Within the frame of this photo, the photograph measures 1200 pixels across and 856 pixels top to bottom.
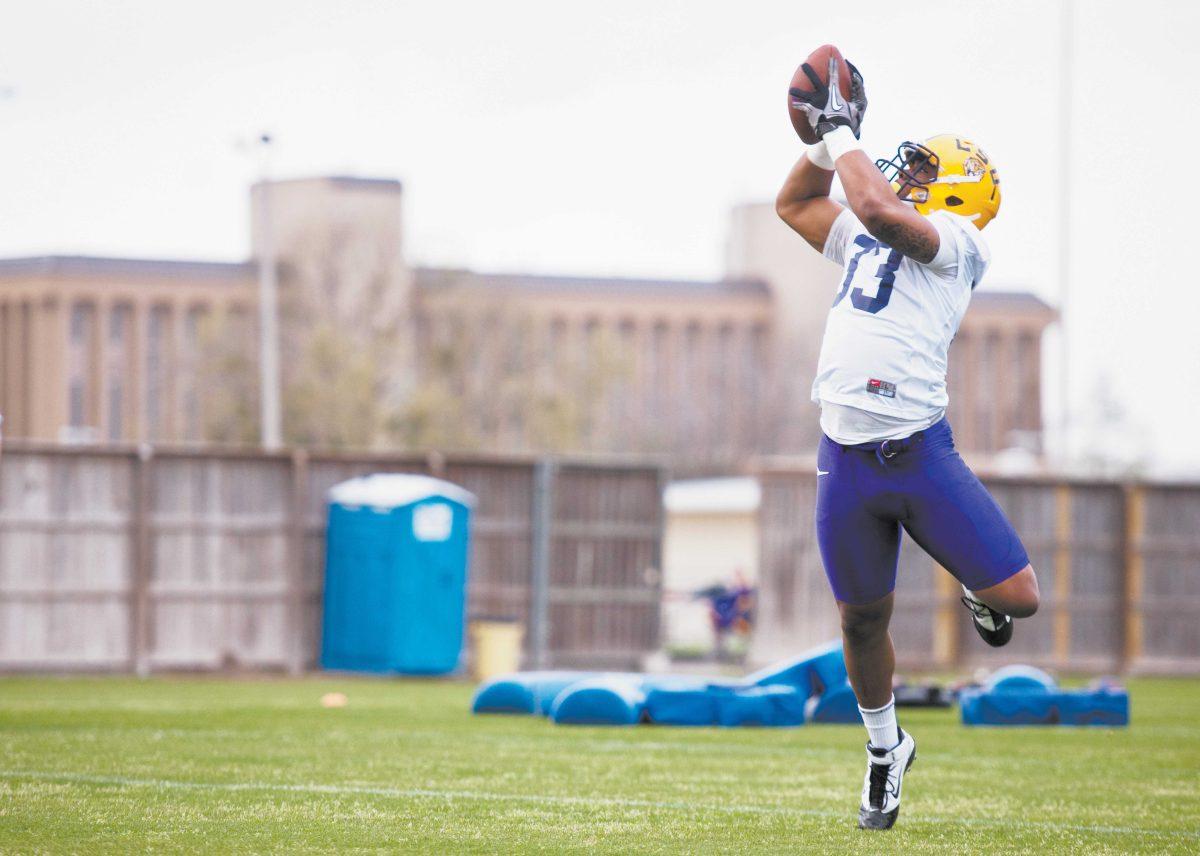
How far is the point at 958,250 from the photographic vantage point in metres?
5.80

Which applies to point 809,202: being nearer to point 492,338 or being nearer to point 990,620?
point 990,620

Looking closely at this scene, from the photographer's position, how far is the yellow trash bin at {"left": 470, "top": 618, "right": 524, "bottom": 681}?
62.7 ft

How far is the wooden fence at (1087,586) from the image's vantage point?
21469 millimetres

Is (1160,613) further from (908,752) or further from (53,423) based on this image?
(53,423)

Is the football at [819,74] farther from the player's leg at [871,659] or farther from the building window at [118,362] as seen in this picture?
the building window at [118,362]

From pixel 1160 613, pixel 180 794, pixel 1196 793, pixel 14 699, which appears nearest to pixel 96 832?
pixel 180 794

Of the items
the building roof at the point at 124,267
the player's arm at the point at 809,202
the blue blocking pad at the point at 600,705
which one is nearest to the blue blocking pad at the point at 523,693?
the blue blocking pad at the point at 600,705

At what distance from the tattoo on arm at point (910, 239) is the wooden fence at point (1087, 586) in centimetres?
1557

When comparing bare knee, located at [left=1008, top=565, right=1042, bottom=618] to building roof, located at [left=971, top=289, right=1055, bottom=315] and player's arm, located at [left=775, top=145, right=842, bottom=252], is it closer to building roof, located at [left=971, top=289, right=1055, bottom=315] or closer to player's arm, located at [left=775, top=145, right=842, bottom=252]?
player's arm, located at [left=775, top=145, right=842, bottom=252]

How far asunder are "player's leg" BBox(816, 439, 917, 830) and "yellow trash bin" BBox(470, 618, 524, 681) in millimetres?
Answer: 13206

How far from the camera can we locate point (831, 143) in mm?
5746

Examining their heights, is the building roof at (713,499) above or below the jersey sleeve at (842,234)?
below

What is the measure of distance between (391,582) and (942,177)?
13.8m

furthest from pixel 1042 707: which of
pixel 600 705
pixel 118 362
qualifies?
pixel 118 362
